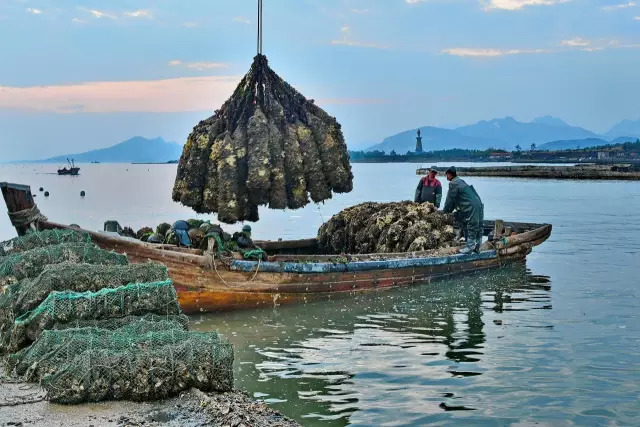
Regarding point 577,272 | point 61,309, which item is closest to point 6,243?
point 61,309

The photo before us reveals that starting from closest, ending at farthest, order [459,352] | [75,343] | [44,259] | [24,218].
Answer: [75,343]
[44,259]
[459,352]
[24,218]

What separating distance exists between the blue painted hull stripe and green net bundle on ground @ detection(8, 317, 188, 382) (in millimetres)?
5577

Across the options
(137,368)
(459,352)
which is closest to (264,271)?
(459,352)

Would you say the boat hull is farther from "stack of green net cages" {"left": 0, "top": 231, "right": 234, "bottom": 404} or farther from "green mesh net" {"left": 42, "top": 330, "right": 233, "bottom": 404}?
"green mesh net" {"left": 42, "top": 330, "right": 233, "bottom": 404}

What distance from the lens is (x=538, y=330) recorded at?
45.9 ft

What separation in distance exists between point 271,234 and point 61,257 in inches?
1111

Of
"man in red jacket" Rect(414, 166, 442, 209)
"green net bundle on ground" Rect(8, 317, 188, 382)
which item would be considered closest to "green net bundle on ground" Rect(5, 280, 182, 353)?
"green net bundle on ground" Rect(8, 317, 188, 382)

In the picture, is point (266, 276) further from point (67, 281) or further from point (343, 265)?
point (67, 281)

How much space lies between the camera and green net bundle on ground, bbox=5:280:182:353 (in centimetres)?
914

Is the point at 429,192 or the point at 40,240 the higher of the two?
the point at 429,192

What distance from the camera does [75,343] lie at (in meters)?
7.98

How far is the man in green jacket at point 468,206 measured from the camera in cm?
1820

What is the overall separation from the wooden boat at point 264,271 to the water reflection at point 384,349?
27 centimetres

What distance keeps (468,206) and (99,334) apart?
37.7 ft
